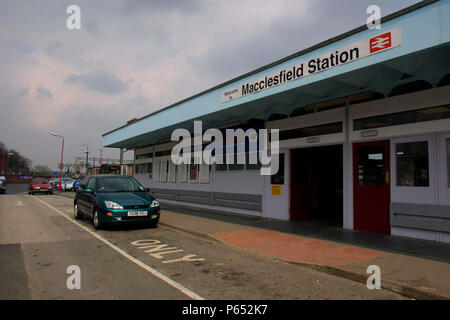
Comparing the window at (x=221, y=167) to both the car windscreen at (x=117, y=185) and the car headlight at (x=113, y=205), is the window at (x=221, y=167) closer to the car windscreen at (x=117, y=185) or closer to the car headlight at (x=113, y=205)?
the car windscreen at (x=117, y=185)

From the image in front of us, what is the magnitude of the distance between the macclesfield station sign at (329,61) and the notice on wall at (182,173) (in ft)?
28.0

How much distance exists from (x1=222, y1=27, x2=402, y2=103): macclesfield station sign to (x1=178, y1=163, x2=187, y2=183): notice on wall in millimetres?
8542

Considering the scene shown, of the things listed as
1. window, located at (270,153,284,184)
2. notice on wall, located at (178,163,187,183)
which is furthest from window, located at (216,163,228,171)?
notice on wall, located at (178,163,187,183)

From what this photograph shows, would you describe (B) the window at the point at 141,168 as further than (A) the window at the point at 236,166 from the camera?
Yes

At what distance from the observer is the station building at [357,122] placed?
6141 millimetres

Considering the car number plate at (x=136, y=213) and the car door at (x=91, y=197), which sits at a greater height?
the car door at (x=91, y=197)

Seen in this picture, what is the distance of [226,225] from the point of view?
1052 centimetres

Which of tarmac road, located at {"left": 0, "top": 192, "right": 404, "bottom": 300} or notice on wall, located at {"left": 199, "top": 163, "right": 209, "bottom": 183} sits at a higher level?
notice on wall, located at {"left": 199, "top": 163, "right": 209, "bottom": 183}

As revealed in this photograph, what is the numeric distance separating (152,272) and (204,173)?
33.6ft

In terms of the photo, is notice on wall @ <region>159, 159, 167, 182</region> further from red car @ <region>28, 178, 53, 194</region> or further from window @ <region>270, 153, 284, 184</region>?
red car @ <region>28, 178, 53, 194</region>

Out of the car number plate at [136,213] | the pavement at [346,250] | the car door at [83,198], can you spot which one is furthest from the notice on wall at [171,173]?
the car number plate at [136,213]

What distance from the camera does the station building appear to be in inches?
242
